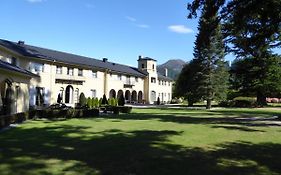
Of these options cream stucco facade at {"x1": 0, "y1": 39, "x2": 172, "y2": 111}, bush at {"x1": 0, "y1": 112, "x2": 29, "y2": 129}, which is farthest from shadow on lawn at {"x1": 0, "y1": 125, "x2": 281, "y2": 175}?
cream stucco facade at {"x1": 0, "y1": 39, "x2": 172, "y2": 111}

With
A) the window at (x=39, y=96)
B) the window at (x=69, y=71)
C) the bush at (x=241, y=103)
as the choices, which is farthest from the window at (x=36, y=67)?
the bush at (x=241, y=103)

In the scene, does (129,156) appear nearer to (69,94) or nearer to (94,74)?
(69,94)

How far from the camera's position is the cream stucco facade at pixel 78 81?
42938 millimetres

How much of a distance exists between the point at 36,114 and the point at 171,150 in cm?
1528

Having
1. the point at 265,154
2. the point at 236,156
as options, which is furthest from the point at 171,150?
the point at 265,154

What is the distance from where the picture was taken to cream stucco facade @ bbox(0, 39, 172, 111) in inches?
1690

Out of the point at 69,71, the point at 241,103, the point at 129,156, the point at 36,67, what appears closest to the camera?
the point at 129,156

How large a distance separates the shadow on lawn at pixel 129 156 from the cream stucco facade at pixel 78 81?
1205cm

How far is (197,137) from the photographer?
51.8 feet

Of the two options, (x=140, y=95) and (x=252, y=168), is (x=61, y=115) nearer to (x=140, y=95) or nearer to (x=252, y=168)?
(x=252, y=168)

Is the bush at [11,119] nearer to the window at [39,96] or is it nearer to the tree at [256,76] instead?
the window at [39,96]

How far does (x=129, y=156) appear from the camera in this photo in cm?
1090

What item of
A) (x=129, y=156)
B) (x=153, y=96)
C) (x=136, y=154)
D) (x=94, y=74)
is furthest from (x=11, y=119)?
(x=153, y=96)

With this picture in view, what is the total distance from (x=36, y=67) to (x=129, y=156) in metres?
36.6
